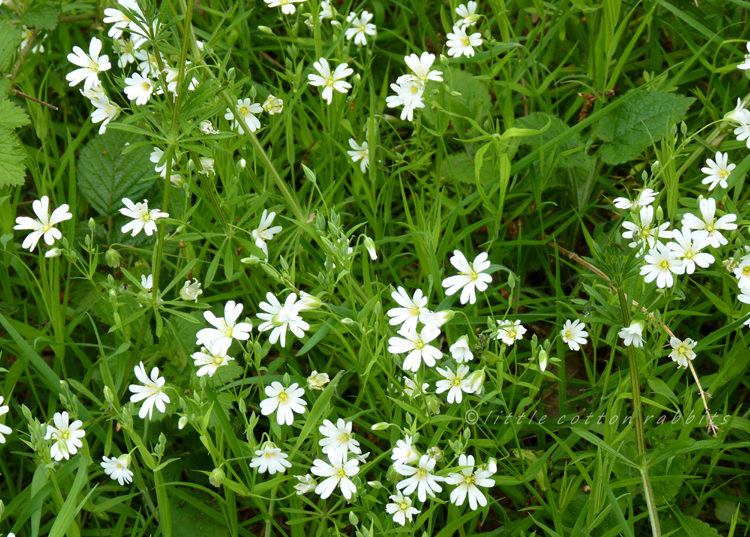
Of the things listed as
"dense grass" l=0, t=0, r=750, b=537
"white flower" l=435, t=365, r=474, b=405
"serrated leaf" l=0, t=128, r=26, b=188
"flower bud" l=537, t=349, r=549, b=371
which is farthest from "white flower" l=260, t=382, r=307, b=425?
"serrated leaf" l=0, t=128, r=26, b=188

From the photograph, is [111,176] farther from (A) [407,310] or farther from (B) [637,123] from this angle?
(B) [637,123]

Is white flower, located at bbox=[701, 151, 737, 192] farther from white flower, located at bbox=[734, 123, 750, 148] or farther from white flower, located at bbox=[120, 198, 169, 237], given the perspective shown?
white flower, located at bbox=[120, 198, 169, 237]

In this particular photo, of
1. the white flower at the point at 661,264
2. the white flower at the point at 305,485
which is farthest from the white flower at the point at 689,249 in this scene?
the white flower at the point at 305,485

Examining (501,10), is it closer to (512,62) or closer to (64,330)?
(512,62)

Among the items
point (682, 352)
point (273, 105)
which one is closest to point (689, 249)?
point (682, 352)

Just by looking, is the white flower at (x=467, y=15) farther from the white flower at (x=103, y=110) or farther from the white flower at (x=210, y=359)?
the white flower at (x=210, y=359)
